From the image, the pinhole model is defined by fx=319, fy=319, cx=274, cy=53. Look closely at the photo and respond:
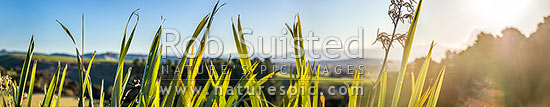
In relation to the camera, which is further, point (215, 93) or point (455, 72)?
point (455, 72)

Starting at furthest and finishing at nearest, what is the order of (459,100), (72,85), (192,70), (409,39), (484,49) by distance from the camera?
(72,85) → (484,49) → (459,100) → (192,70) → (409,39)

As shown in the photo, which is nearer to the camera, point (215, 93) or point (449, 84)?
point (215, 93)

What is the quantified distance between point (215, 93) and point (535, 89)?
23.5 ft

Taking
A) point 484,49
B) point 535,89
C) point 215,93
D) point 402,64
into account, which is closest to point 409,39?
point 402,64

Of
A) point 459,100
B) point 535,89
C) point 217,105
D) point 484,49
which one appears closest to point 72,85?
point 217,105

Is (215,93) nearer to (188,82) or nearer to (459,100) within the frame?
(188,82)

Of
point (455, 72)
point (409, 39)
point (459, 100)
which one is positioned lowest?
point (459, 100)

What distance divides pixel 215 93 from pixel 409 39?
1.34 feet

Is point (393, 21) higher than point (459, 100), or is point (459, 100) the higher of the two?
point (393, 21)

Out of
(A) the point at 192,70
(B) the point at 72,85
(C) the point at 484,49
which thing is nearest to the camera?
A: (A) the point at 192,70

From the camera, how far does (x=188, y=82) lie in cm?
69

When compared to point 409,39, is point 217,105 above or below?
below

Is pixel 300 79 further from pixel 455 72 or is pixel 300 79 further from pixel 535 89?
pixel 535 89

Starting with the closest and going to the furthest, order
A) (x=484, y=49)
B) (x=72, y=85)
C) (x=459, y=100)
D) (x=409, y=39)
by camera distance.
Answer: (x=409, y=39)
(x=459, y=100)
(x=484, y=49)
(x=72, y=85)
